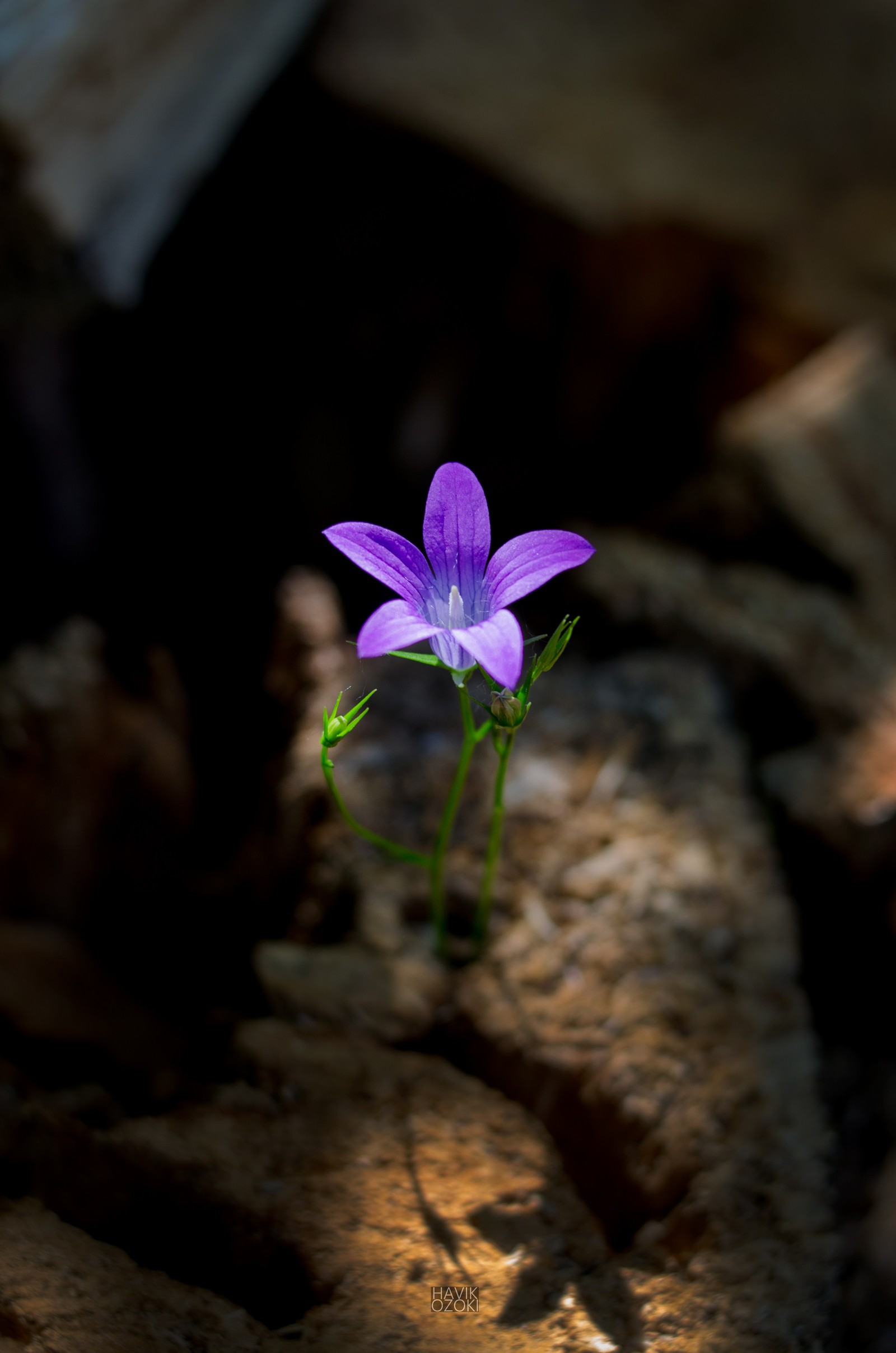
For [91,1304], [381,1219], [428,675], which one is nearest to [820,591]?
[428,675]

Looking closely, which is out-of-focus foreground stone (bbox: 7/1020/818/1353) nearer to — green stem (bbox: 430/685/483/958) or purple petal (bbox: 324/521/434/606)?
green stem (bbox: 430/685/483/958)

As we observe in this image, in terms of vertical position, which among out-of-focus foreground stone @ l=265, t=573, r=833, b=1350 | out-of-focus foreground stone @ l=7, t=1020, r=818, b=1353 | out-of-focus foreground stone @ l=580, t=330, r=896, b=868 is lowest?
out-of-focus foreground stone @ l=7, t=1020, r=818, b=1353

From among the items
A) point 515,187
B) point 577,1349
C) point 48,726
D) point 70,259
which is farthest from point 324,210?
point 577,1349

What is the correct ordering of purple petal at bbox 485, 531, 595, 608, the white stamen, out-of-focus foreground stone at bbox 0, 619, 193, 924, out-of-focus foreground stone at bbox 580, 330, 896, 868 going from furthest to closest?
out-of-focus foreground stone at bbox 0, 619, 193, 924
out-of-focus foreground stone at bbox 580, 330, 896, 868
the white stamen
purple petal at bbox 485, 531, 595, 608

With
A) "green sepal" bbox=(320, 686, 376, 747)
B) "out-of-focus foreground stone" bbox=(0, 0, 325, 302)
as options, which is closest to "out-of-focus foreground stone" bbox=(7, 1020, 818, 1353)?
"green sepal" bbox=(320, 686, 376, 747)

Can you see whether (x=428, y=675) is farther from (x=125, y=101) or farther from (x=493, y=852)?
(x=125, y=101)

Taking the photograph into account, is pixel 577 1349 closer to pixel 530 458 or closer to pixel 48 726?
pixel 48 726

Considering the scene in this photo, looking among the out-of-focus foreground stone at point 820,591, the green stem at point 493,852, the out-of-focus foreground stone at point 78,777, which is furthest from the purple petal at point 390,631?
the out-of-focus foreground stone at point 78,777
